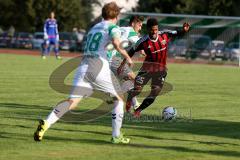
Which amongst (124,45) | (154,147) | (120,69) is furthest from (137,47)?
(154,147)

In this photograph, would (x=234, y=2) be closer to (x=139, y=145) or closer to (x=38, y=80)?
(x=38, y=80)

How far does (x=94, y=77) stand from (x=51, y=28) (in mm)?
28361

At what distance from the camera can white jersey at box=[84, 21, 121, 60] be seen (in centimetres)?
1030

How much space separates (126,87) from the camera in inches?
603

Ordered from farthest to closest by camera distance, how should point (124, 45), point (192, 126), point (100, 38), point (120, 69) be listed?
point (124, 45), point (120, 69), point (192, 126), point (100, 38)

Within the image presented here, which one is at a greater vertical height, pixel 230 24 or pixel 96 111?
pixel 96 111

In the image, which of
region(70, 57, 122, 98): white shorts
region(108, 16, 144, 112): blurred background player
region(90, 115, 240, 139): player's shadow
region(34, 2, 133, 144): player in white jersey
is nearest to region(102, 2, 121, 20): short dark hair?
region(34, 2, 133, 144): player in white jersey

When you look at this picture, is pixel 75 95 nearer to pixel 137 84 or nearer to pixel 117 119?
pixel 117 119

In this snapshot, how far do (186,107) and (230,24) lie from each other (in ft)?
109

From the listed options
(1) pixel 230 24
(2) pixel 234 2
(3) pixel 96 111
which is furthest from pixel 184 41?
(3) pixel 96 111

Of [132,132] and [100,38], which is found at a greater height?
[100,38]

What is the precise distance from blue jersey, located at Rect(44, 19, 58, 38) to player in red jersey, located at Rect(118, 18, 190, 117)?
24.2m

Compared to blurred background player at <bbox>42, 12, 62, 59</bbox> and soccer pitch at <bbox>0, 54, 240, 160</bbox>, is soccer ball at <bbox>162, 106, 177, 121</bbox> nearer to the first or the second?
soccer pitch at <bbox>0, 54, 240, 160</bbox>

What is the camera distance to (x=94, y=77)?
34.0 ft
